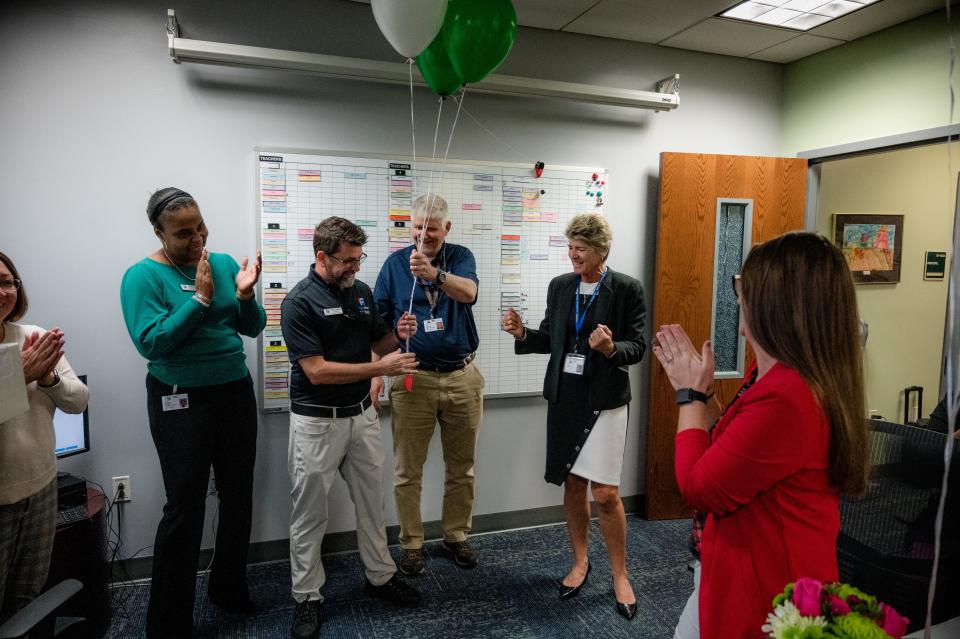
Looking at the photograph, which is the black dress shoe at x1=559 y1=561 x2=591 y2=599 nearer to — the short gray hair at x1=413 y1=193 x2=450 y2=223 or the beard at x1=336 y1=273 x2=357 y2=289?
the beard at x1=336 y1=273 x2=357 y2=289

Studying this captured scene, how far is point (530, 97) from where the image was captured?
10.0 ft

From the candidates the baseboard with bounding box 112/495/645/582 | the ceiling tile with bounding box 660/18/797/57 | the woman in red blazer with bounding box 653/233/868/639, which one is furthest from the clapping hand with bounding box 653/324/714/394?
the ceiling tile with bounding box 660/18/797/57

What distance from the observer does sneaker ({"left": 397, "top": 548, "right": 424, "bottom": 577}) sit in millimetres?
2654

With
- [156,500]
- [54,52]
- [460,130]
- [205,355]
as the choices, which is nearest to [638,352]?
[460,130]

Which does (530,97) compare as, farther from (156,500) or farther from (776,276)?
(156,500)

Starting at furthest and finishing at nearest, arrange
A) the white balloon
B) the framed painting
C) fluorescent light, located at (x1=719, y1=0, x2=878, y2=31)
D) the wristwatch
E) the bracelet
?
the framed painting < fluorescent light, located at (x1=719, y1=0, x2=878, y2=31) < the white balloon < the bracelet < the wristwatch

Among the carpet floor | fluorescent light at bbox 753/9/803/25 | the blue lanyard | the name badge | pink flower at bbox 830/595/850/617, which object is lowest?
the carpet floor

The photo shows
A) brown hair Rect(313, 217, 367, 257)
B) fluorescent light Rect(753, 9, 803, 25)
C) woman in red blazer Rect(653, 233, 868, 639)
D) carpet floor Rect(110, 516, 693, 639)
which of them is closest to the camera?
woman in red blazer Rect(653, 233, 868, 639)

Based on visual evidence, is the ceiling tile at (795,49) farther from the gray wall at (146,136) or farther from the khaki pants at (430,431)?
the khaki pants at (430,431)

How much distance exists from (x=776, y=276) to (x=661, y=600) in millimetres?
1938

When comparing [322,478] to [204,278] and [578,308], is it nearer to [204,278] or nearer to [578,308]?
[204,278]

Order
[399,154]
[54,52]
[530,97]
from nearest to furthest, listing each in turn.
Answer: [54,52]
[399,154]
[530,97]

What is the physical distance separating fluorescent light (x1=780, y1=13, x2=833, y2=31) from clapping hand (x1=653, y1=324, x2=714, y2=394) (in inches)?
97.6

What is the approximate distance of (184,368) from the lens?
2070mm
